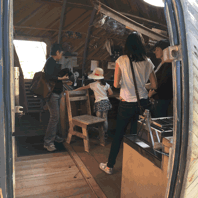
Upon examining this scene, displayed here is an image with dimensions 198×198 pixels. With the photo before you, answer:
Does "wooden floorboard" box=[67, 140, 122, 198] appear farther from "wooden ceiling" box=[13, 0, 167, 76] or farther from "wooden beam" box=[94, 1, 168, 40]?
"wooden ceiling" box=[13, 0, 167, 76]

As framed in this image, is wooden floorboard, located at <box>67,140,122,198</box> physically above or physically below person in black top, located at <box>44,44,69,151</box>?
below

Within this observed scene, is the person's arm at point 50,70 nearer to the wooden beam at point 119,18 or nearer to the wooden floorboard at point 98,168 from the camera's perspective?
the wooden beam at point 119,18

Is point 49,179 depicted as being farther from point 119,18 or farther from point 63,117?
point 119,18

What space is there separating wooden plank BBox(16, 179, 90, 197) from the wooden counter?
0.67 m

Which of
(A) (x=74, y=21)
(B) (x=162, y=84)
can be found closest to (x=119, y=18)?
(B) (x=162, y=84)

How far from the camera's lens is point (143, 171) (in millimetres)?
1586

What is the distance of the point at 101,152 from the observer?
11.4 feet

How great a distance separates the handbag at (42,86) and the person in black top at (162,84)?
169 centimetres

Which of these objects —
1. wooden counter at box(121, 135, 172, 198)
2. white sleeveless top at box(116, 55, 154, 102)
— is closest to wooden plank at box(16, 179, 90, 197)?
wooden counter at box(121, 135, 172, 198)

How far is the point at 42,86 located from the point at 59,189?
1699 millimetres

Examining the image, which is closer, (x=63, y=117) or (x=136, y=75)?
(x=136, y=75)

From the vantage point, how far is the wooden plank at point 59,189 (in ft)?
7.31

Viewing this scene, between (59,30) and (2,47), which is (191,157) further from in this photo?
(59,30)

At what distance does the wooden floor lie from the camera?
2.27m
